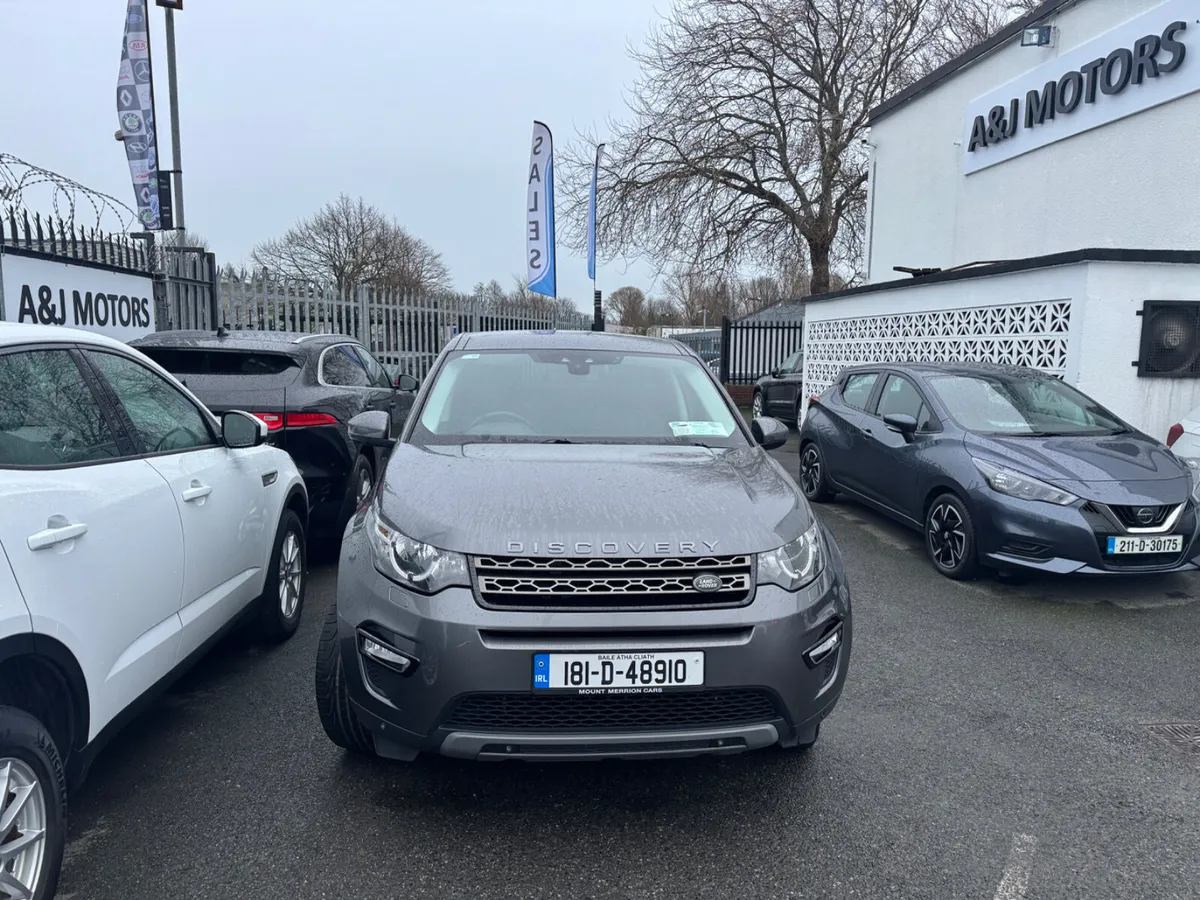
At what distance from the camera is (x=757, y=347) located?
20844mm

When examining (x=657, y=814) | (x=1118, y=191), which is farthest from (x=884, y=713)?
(x=1118, y=191)

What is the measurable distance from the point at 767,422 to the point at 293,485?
8.54 feet

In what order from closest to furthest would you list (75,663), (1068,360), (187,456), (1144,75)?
1. (75,663)
2. (187,456)
3. (1068,360)
4. (1144,75)

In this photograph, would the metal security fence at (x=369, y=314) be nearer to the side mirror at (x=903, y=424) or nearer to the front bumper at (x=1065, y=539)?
the side mirror at (x=903, y=424)

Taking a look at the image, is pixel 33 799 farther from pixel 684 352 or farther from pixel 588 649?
pixel 684 352

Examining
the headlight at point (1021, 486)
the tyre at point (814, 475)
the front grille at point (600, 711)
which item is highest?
the headlight at point (1021, 486)

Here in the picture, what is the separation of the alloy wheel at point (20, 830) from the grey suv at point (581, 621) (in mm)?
847

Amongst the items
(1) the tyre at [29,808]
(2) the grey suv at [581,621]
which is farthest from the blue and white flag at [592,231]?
(1) the tyre at [29,808]

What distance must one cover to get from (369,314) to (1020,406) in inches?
436

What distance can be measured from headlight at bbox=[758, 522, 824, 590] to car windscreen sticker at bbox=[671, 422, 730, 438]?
3.23 ft

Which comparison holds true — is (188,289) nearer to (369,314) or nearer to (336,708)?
(369,314)

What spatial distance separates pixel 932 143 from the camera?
15.0 meters

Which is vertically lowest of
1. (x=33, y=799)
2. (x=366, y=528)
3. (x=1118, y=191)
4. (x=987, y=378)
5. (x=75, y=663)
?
(x=33, y=799)

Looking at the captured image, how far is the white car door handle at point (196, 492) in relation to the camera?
3149 mm
